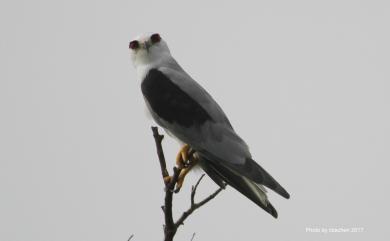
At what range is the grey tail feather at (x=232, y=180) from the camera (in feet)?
14.1

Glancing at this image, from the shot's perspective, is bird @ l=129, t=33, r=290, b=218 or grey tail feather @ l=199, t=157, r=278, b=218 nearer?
grey tail feather @ l=199, t=157, r=278, b=218

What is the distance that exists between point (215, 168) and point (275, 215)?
921mm

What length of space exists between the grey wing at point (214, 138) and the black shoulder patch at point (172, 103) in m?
0.04

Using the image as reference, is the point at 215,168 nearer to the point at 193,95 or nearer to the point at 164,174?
the point at 193,95

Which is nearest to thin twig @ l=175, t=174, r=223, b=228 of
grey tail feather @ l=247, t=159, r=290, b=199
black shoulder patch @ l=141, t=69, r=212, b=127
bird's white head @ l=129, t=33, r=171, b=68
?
grey tail feather @ l=247, t=159, r=290, b=199

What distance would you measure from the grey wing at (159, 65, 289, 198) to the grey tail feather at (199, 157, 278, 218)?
0.05 metres

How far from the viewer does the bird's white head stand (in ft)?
19.4

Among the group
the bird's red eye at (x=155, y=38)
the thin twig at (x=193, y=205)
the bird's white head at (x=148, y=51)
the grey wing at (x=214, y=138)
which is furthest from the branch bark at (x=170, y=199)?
the bird's red eye at (x=155, y=38)

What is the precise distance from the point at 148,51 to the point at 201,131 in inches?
52.3

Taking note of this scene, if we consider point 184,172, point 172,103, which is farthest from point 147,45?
point 184,172

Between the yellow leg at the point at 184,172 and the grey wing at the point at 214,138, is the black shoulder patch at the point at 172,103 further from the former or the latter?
the yellow leg at the point at 184,172

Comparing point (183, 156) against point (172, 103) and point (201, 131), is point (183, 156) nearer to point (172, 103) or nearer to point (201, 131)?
point (201, 131)

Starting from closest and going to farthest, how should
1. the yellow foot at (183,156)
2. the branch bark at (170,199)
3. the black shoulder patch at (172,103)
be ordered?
1. the branch bark at (170,199)
2. the yellow foot at (183,156)
3. the black shoulder patch at (172,103)

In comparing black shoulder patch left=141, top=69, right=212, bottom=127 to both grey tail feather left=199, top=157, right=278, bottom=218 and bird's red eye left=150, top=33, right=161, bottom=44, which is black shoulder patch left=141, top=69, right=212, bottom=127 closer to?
grey tail feather left=199, top=157, right=278, bottom=218
